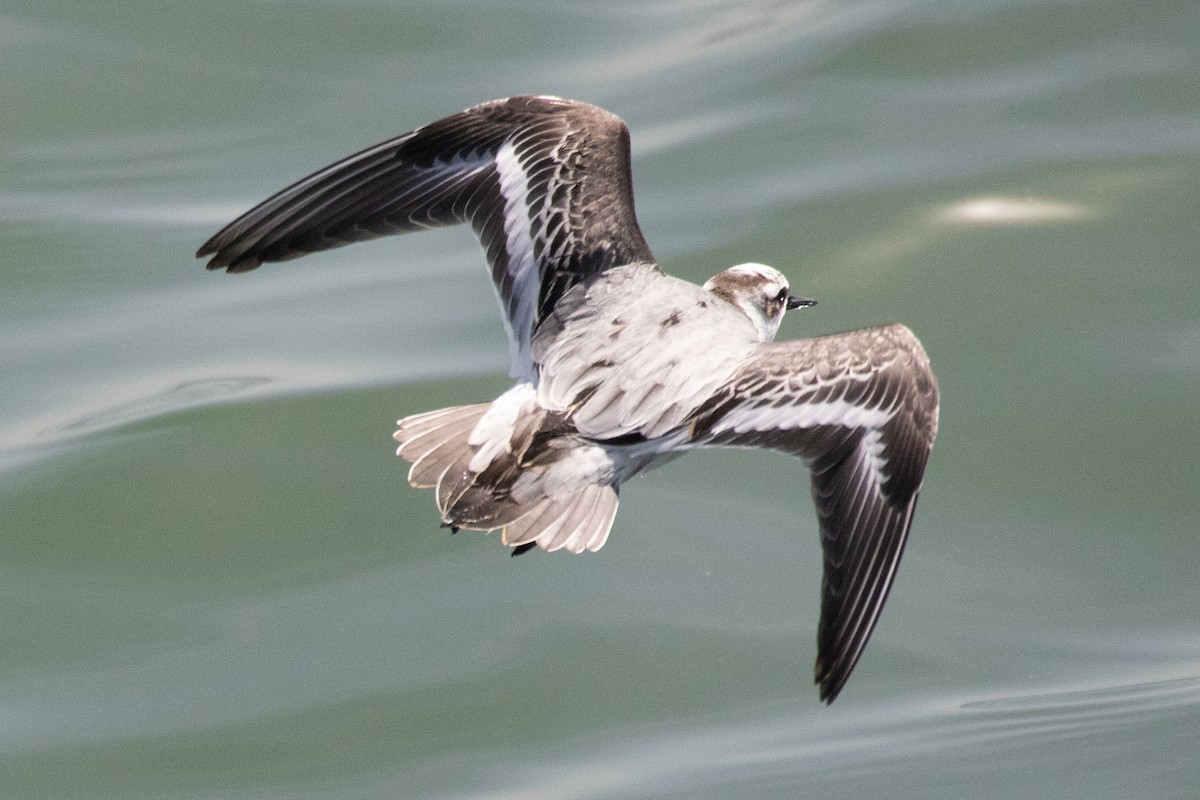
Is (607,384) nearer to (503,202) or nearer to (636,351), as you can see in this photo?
(636,351)

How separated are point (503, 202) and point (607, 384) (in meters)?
0.94

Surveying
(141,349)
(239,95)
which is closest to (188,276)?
(141,349)

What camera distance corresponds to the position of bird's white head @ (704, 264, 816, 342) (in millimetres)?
5672

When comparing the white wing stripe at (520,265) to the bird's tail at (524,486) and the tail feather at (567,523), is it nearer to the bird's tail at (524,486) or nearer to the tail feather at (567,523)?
the bird's tail at (524,486)

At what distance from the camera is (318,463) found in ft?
21.3

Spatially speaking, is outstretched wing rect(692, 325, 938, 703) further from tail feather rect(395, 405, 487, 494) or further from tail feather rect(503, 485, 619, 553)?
tail feather rect(395, 405, 487, 494)

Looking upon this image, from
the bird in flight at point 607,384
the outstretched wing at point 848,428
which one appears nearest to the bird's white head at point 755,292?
the bird in flight at point 607,384

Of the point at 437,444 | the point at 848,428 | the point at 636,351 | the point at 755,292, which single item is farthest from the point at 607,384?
the point at 755,292

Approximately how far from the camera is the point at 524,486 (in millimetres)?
4582

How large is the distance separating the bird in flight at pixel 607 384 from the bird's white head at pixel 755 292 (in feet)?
0.68

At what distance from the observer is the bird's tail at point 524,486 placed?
4.50m

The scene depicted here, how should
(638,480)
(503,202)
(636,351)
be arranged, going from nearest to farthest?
(636,351)
(503,202)
(638,480)

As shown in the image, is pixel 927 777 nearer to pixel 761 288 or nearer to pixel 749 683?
pixel 749 683

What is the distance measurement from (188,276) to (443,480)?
11.4 feet
